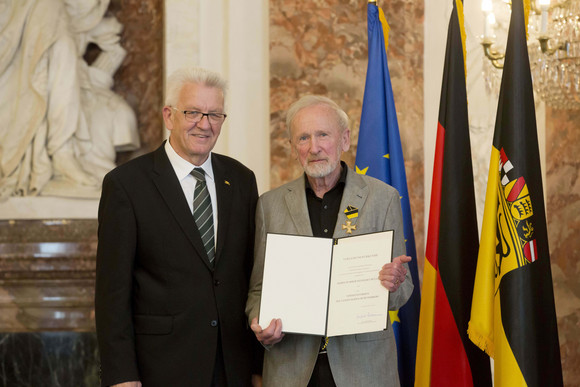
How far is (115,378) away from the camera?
2.79 metres

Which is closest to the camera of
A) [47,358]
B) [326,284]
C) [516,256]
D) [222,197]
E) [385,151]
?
[326,284]

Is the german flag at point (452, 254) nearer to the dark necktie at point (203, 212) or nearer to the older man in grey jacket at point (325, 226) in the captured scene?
the older man in grey jacket at point (325, 226)

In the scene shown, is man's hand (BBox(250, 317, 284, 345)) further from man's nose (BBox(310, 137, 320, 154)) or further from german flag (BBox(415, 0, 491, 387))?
german flag (BBox(415, 0, 491, 387))

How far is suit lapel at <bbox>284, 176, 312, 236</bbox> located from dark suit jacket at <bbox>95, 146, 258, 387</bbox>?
286 mm

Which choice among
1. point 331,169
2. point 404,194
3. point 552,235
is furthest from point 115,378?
point 552,235

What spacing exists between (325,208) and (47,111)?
2600mm

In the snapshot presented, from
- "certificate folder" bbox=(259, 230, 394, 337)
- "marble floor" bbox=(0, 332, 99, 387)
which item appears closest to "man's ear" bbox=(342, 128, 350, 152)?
"certificate folder" bbox=(259, 230, 394, 337)

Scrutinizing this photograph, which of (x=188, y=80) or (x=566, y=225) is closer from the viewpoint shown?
(x=188, y=80)

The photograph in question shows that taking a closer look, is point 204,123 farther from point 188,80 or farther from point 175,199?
point 175,199

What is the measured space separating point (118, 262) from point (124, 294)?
0.41ft

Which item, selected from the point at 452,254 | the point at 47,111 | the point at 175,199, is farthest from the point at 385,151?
the point at 47,111

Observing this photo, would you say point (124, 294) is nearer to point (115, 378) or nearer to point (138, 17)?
point (115, 378)

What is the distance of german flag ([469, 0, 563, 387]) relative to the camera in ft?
10.5

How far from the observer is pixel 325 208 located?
298 cm
